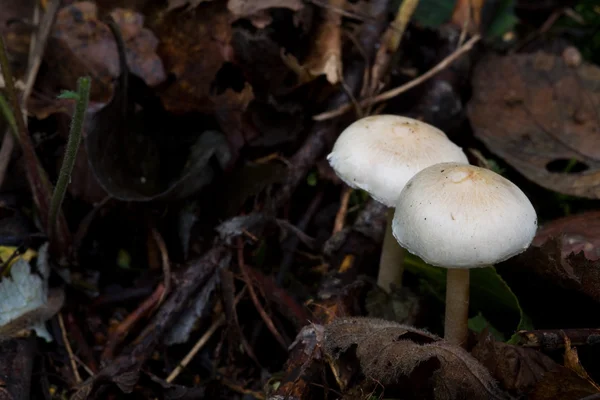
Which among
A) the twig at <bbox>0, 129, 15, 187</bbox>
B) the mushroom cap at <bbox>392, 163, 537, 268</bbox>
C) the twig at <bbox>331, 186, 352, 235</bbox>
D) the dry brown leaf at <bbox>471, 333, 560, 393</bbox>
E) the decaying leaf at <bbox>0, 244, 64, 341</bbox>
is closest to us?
the mushroom cap at <bbox>392, 163, 537, 268</bbox>

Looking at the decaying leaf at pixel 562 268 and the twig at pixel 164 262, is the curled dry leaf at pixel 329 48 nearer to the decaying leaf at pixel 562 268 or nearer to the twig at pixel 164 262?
the twig at pixel 164 262

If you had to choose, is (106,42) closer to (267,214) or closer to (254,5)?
(254,5)

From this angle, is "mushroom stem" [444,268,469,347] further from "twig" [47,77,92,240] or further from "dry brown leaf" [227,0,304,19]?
"dry brown leaf" [227,0,304,19]

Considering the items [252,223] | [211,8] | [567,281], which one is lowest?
[252,223]

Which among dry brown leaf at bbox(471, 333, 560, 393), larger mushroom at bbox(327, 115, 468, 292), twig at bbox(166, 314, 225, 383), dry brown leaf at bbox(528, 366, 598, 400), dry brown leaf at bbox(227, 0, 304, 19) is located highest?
dry brown leaf at bbox(227, 0, 304, 19)

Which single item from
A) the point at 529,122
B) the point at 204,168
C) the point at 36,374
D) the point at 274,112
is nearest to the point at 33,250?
the point at 36,374

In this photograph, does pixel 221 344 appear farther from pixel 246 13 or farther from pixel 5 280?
pixel 246 13

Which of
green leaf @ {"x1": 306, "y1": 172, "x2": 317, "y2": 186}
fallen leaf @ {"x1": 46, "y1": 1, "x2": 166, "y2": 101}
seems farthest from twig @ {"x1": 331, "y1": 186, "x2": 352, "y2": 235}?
fallen leaf @ {"x1": 46, "y1": 1, "x2": 166, "y2": 101}
